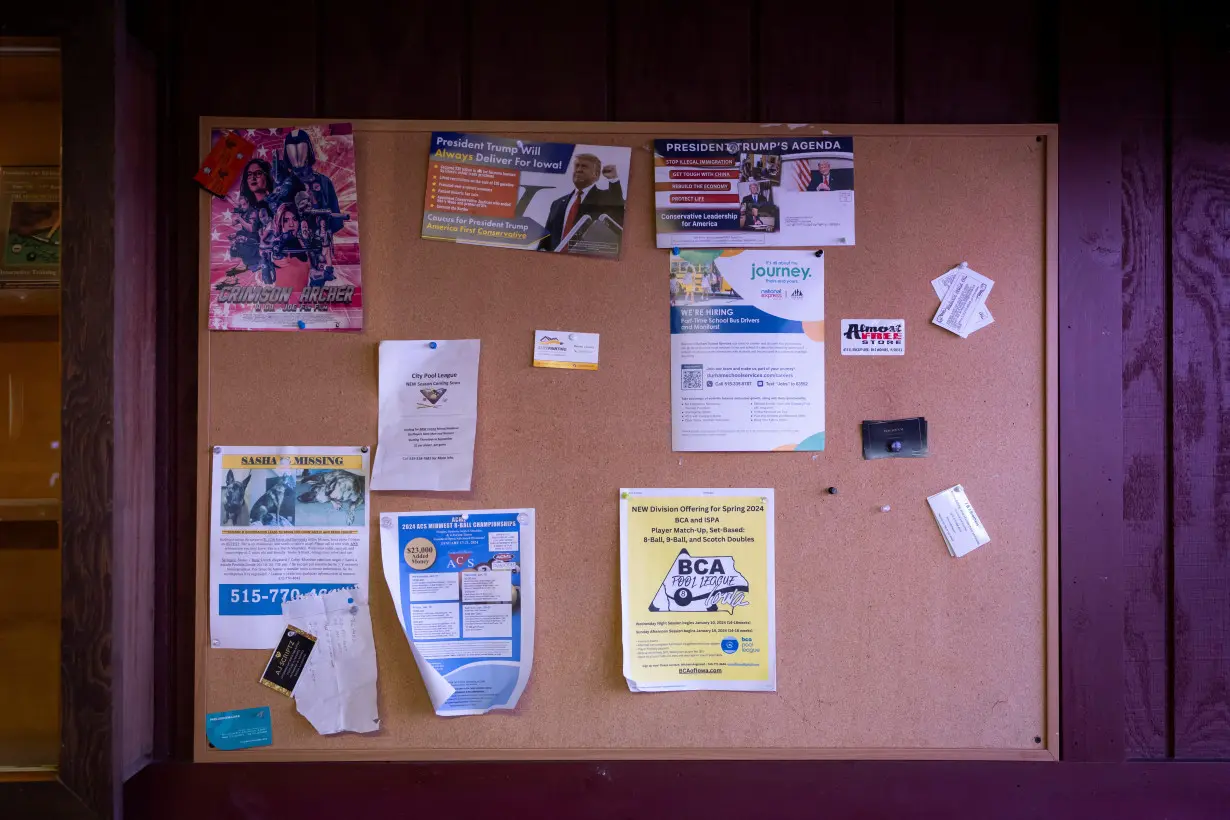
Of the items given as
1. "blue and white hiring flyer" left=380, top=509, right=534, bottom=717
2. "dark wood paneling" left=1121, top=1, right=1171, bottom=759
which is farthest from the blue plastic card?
"dark wood paneling" left=1121, top=1, right=1171, bottom=759

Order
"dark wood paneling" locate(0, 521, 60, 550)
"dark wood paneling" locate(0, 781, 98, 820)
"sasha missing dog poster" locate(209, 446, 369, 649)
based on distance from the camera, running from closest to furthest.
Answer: "dark wood paneling" locate(0, 781, 98, 820)
"dark wood paneling" locate(0, 521, 60, 550)
"sasha missing dog poster" locate(209, 446, 369, 649)

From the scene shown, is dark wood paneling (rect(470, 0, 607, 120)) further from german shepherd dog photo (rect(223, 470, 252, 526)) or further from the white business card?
german shepherd dog photo (rect(223, 470, 252, 526))

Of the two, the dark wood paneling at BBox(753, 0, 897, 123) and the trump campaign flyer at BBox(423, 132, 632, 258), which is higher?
the dark wood paneling at BBox(753, 0, 897, 123)

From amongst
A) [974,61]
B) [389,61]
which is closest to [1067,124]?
[974,61]

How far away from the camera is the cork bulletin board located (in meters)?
1.35

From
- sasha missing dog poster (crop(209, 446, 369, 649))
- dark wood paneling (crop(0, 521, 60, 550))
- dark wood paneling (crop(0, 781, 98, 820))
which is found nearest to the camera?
dark wood paneling (crop(0, 781, 98, 820))

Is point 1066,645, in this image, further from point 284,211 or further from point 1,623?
point 1,623

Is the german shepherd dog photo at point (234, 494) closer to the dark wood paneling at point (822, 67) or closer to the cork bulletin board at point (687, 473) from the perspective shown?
the cork bulletin board at point (687, 473)

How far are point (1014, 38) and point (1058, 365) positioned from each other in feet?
2.10

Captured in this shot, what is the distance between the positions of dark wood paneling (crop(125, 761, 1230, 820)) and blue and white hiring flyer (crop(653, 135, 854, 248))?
992 mm

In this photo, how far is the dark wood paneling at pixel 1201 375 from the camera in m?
1.38

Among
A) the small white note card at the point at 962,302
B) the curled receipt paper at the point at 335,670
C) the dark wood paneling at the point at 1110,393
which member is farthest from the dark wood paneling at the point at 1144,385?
the curled receipt paper at the point at 335,670

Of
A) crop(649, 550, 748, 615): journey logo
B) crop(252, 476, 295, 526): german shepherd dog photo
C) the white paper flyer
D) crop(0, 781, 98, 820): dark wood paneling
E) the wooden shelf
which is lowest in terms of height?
crop(0, 781, 98, 820): dark wood paneling

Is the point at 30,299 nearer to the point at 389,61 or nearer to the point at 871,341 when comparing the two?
the point at 389,61
